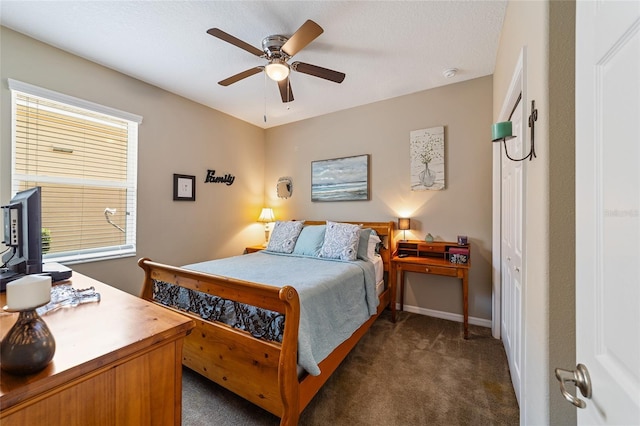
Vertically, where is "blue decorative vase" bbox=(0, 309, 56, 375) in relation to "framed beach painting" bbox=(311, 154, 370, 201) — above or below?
below

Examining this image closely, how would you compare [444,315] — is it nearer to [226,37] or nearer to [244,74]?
[244,74]

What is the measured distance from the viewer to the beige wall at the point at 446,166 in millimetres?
2814

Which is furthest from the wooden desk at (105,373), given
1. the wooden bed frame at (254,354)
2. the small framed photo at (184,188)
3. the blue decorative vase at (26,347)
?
the small framed photo at (184,188)

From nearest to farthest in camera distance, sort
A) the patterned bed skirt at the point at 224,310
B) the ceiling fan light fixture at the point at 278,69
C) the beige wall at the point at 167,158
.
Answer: the patterned bed skirt at the point at 224,310, the ceiling fan light fixture at the point at 278,69, the beige wall at the point at 167,158

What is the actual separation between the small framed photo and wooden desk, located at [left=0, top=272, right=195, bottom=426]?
7.43 feet

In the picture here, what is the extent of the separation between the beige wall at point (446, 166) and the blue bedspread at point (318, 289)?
99 cm

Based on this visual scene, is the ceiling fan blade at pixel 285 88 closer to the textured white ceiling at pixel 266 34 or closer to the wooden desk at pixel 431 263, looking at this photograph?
the textured white ceiling at pixel 266 34

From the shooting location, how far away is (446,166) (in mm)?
3012

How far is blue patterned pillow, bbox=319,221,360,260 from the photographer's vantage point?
9.11ft

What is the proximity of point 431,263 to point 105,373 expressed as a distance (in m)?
2.68

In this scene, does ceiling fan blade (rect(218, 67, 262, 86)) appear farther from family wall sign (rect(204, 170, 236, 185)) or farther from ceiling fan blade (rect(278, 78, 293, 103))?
family wall sign (rect(204, 170, 236, 185))

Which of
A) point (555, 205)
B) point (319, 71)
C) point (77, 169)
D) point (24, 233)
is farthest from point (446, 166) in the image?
point (77, 169)
